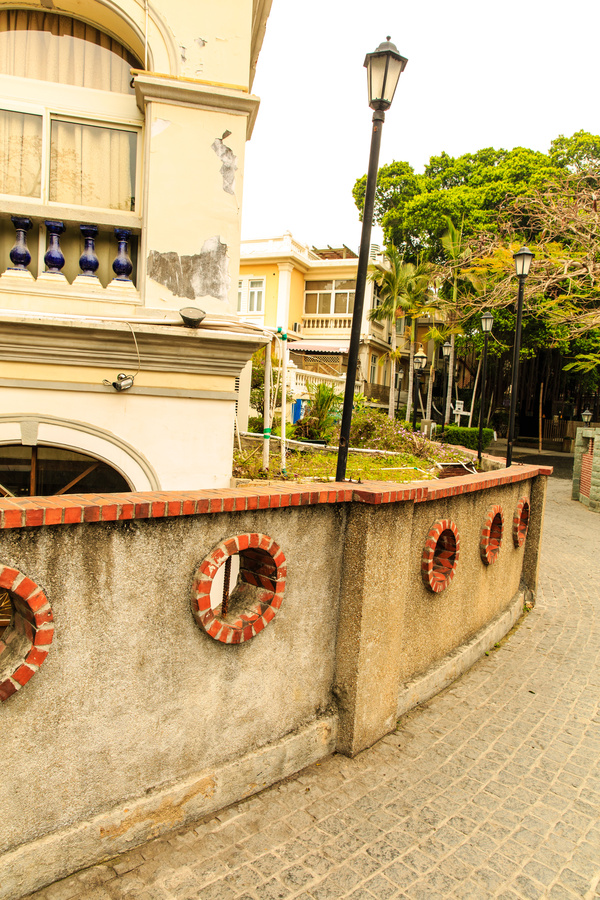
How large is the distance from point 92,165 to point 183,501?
15.9 ft

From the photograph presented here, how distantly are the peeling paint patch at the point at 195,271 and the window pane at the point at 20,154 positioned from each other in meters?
1.41

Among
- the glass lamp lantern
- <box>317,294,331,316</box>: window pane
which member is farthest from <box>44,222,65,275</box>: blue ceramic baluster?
<box>317,294,331,316</box>: window pane

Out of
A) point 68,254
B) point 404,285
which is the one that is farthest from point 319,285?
point 68,254

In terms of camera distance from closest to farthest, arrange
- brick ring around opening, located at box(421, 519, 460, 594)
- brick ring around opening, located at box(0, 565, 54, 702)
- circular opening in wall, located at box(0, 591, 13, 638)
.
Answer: brick ring around opening, located at box(0, 565, 54, 702) < circular opening in wall, located at box(0, 591, 13, 638) < brick ring around opening, located at box(421, 519, 460, 594)

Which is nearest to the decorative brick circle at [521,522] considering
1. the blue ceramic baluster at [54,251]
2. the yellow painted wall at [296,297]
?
the blue ceramic baluster at [54,251]

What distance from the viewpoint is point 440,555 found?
5.01 metres

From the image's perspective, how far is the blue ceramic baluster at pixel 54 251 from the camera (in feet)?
18.8

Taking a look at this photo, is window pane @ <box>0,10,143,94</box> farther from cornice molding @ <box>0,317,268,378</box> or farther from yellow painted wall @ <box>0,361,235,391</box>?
yellow painted wall @ <box>0,361,235,391</box>

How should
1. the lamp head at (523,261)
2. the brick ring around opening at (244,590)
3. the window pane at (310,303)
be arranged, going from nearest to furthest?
the brick ring around opening at (244,590) < the lamp head at (523,261) < the window pane at (310,303)

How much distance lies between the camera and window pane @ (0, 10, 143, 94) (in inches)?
234

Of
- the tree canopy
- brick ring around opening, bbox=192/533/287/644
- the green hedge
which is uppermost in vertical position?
the tree canopy

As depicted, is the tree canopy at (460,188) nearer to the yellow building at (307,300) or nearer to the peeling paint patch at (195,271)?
the yellow building at (307,300)

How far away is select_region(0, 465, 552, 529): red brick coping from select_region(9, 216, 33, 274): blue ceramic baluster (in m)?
3.79

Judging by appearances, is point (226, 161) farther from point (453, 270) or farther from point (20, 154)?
point (453, 270)
